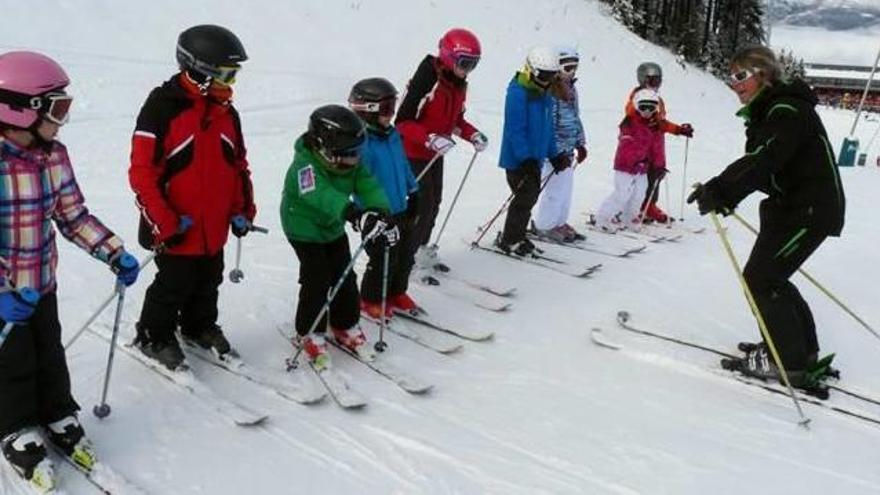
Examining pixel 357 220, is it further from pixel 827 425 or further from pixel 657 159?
pixel 657 159

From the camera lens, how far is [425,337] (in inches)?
197

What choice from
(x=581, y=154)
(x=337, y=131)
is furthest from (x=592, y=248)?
(x=337, y=131)

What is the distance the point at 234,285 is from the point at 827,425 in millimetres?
3927

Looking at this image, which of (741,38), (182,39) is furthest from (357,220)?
(741,38)

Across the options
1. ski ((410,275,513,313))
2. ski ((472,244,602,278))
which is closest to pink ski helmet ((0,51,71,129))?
ski ((410,275,513,313))

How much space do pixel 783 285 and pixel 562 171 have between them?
9.92 feet

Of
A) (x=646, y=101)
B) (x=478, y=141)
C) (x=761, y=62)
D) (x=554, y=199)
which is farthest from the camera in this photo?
(x=646, y=101)

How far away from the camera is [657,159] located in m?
8.30

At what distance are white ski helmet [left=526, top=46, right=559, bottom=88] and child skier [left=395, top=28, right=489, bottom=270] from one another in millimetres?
872

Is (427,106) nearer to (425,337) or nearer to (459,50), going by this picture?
(459,50)

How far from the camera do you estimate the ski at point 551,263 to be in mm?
6684

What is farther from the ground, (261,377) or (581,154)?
(581,154)

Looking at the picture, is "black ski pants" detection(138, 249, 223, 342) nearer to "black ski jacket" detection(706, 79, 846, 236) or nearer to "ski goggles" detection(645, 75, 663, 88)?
"black ski jacket" detection(706, 79, 846, 236)

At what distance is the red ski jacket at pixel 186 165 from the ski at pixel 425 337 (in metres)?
1.41
